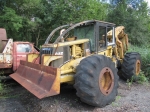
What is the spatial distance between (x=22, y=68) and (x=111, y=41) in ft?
10.4

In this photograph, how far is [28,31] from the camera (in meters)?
14.3

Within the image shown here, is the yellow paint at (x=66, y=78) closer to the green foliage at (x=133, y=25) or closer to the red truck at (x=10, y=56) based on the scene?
the red truck at (x=10, y=56)

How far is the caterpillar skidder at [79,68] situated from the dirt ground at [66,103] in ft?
0.95

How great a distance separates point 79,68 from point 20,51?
13.6 ft

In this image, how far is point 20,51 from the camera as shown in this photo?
761 centimetres

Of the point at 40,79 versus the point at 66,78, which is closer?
the point at 40,79


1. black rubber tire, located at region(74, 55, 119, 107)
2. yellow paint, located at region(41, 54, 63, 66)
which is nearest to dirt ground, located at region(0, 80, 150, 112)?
black rubber tire, located at region(74, 55, 119, 107)

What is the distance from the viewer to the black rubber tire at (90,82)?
404cm

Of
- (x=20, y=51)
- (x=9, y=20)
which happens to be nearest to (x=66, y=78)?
(x=20, y=51)

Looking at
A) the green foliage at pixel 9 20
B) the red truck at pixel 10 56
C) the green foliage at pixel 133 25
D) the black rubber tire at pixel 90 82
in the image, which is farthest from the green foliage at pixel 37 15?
the black rubber tire at pixel 90 82

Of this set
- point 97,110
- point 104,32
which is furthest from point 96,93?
point 104,32

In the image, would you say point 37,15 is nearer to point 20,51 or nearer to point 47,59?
point 20,51

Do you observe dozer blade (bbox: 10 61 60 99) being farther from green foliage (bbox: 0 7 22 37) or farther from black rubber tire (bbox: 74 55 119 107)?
green foliage (bbox: 0 7 22 37)

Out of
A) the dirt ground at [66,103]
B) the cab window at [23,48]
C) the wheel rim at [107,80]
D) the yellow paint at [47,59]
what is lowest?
the dirt ground at [66,103]
